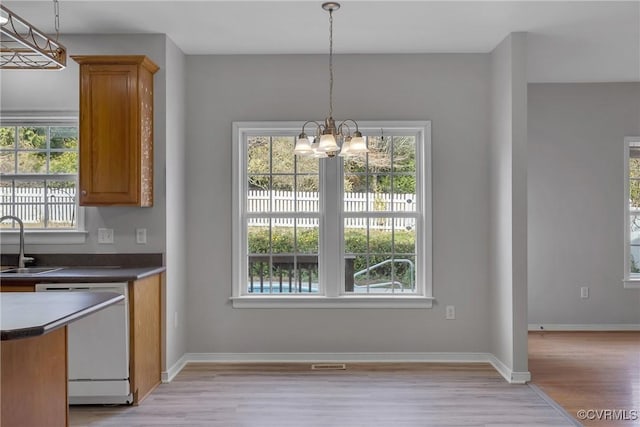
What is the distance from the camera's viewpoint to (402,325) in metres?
4.26

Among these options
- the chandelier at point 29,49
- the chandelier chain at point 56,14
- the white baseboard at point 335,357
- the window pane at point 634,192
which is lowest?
the white baseboard at point 335,357

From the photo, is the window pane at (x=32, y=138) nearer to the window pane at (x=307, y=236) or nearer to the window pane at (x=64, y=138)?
the window pane at (x=64, y=138)

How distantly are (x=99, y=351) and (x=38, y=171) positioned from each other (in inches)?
62.7

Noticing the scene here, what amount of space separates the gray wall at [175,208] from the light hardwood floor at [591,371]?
9.50 feet

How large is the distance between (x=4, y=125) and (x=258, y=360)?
284 centimetres

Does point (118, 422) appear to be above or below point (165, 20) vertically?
below

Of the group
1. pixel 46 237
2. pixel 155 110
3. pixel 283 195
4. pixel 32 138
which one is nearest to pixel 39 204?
pixel 46 237

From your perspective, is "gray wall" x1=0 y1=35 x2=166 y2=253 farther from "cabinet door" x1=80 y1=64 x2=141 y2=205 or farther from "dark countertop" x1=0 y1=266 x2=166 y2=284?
"dark countertop" x1=0 y1=266 x2=166 y2=284

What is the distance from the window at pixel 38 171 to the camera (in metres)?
3.81

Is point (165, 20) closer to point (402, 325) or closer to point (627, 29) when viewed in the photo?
point (402, 325)

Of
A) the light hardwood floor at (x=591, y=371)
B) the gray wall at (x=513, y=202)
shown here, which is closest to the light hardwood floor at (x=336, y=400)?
the light hardwood floor at (x=591, y=371)

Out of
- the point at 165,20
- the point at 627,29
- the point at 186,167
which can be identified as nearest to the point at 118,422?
the point at 186,167

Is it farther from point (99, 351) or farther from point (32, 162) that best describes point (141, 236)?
point (32, 162)

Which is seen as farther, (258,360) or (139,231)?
(258,360)
